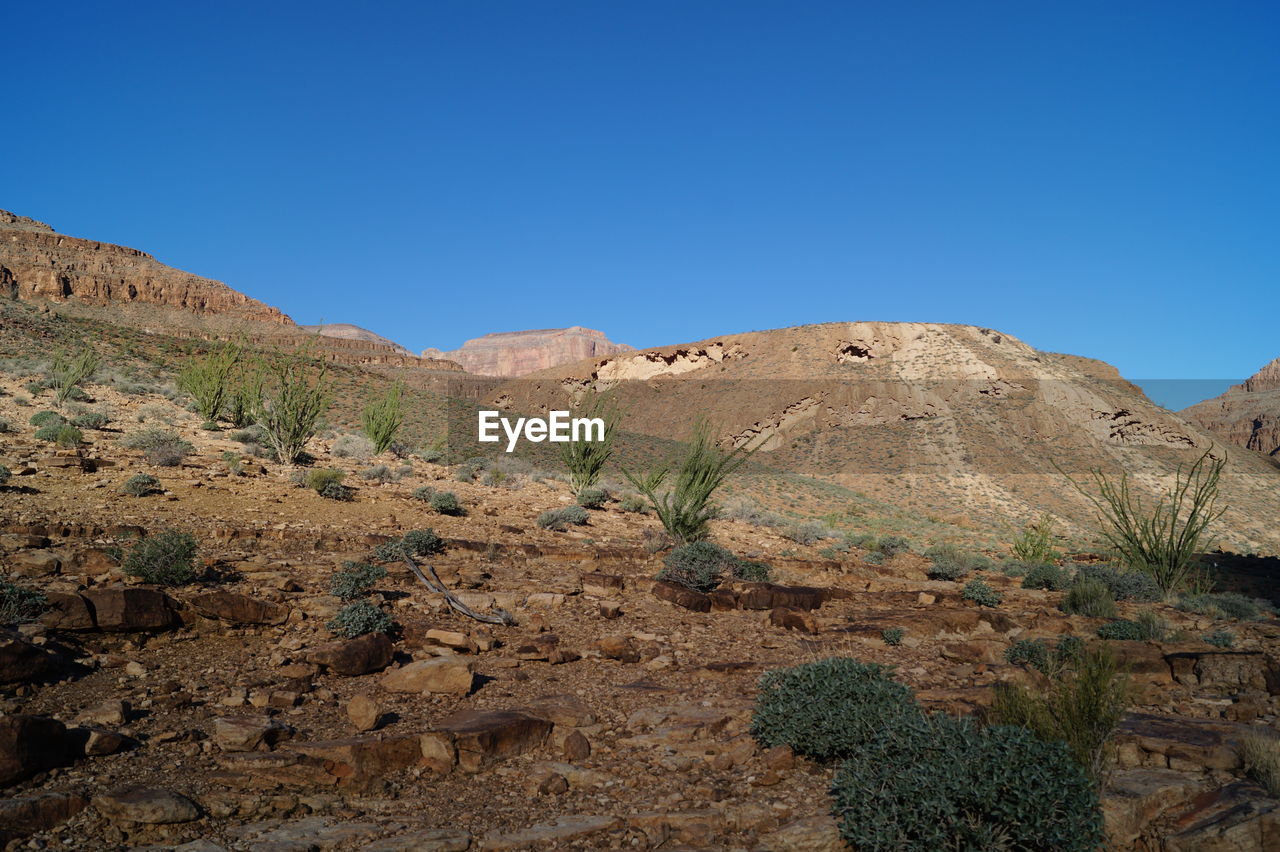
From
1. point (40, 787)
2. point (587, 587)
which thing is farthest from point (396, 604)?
point (40, 787)

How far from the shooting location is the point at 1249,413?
112688 millimetres

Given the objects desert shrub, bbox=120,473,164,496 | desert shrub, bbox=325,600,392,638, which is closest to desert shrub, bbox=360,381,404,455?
desert shrub, bbox=120,473,164,496

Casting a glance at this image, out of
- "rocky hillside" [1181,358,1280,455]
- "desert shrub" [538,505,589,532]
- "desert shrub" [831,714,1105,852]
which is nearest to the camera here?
"desert shrub" [831,714,1105,852]

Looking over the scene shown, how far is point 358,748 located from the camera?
4758 millimetres

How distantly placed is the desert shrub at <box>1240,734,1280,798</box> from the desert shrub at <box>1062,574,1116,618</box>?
19.8 ft

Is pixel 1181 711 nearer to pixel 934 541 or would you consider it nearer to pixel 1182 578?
pixel 1182 578

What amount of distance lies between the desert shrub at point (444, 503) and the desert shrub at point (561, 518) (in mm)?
1723

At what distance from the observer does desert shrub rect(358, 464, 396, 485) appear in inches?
639

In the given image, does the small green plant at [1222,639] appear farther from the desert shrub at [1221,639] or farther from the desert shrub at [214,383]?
the desert shrub at [214,383]

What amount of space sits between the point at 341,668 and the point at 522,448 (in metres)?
32.8

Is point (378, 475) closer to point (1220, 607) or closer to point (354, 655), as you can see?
point (354, 655)

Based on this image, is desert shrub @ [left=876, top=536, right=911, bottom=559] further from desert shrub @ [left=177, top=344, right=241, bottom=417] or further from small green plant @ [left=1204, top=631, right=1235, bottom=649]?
desert shrub @ [left=177, top=344, right=241, bottom=417]

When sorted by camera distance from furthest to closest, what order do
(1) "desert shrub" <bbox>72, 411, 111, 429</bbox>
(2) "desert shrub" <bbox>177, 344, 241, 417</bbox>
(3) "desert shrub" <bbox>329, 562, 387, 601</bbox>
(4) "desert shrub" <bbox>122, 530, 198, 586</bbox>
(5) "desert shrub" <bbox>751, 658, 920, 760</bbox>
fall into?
(2) "desert shrub" <bbox>177, 344, 241, 417</bbox> → (1) "desert shrub" <bbox>72, 411, 111, 429</bbox> → (3) "desert shrub" <bbox>329, 562, 387, 601</bbox> → (4) "desert shrub" <bbox>122, 530, 198, 586</bbox> → (5) "desert shrub" <bbox>751, 658, 920, 760</bbox>

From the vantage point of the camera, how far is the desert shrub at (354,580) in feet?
26.5
